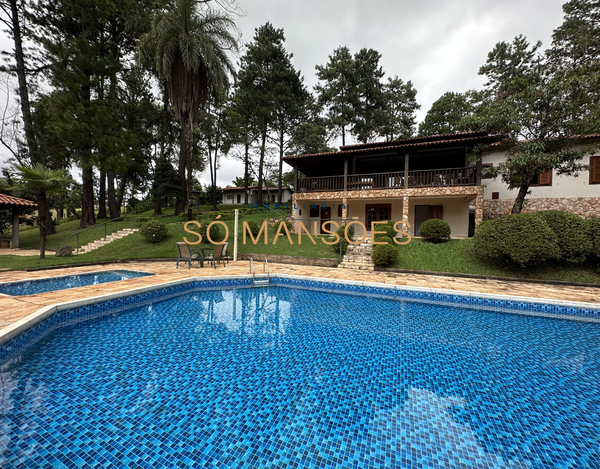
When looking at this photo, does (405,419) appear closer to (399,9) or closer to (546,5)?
(399,9)

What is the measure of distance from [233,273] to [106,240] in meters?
10.5

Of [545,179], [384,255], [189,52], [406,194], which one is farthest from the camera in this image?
[545,179]

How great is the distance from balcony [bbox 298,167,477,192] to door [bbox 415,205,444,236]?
2.10 metres

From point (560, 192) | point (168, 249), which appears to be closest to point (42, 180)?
point (168, 249)

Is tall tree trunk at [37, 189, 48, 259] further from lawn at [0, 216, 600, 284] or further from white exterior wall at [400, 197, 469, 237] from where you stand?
white exterior wall at [400, 197, 469, 237]

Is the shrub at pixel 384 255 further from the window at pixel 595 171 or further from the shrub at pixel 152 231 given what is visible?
the window at pixel 595 171

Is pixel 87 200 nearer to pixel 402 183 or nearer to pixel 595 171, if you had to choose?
pixel 402 183

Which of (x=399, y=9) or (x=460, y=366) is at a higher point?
(x=399, y=9)

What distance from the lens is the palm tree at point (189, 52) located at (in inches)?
522

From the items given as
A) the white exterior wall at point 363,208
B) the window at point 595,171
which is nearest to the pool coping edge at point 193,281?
the white exterior wall at point 363,208

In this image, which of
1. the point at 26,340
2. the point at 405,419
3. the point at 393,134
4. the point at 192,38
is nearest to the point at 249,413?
the point at 405,419

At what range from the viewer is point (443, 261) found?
10430mm

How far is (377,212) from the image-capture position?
1716 cm

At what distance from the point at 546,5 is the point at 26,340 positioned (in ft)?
88.8
